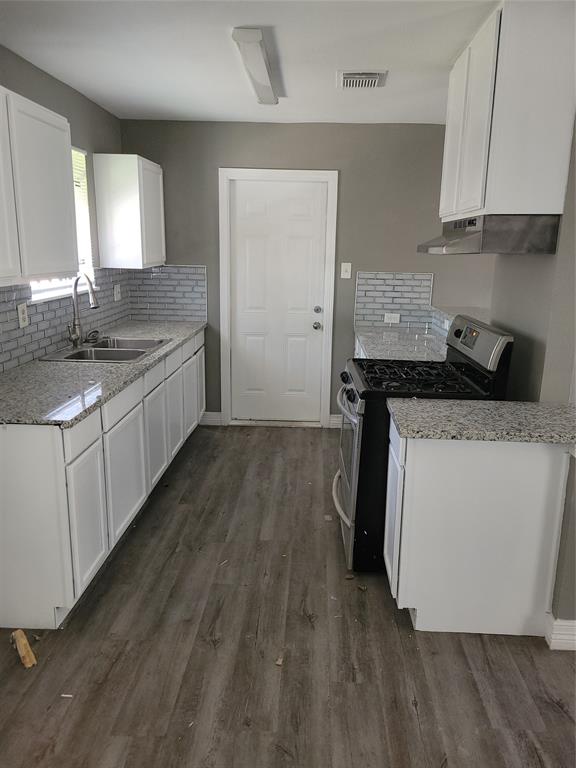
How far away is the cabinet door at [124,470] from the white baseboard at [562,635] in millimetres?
1915

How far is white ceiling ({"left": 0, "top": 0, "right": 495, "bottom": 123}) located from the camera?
2.31 m

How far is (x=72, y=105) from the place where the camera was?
360 cm

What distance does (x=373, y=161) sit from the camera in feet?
14.9

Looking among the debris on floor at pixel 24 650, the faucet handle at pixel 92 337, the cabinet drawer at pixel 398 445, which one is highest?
the faucet handle at pixel 92 337

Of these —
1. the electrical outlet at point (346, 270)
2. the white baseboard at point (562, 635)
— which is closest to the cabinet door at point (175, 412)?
the electrical outlet at point (346, 270)

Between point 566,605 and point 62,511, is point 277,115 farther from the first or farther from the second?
point 566,605

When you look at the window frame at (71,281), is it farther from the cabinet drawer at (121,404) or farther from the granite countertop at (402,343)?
the granite countertop at (402,343)

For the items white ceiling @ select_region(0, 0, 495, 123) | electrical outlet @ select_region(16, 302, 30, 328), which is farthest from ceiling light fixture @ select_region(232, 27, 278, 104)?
electrical outlet @ select_region(16, 302, 30, 328)

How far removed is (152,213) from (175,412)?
153cm

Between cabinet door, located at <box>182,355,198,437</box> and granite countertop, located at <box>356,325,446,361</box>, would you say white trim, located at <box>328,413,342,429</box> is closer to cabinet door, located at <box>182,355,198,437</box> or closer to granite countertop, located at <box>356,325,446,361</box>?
granite countertop, located at <box>356,325,446,361</box>

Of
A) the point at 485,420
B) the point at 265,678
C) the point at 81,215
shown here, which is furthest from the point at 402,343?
the point at 265,678

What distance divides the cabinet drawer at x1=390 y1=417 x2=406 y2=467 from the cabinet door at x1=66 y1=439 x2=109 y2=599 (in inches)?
49.7

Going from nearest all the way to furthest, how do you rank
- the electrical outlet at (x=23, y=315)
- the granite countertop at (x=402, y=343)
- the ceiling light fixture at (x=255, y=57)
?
the ceiling light fixture at (x=255, y=57), the electrical outlet at (x=23, y=315), the granite countertop at (x=402, y=343)

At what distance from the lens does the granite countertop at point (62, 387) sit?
2217mm
